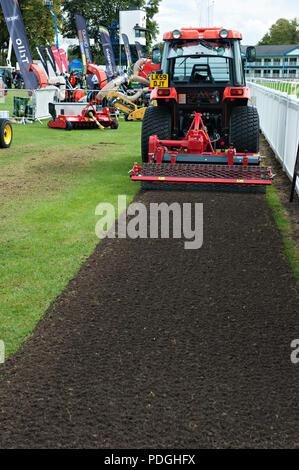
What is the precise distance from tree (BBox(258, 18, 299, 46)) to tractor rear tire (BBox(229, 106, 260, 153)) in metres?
148

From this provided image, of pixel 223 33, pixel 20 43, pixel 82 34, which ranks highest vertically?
pixel 82 34

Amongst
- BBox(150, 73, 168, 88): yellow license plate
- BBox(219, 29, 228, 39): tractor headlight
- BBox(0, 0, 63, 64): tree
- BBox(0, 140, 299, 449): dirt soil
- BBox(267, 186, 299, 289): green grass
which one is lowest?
BBox(267, 186, 299, 289): green grass

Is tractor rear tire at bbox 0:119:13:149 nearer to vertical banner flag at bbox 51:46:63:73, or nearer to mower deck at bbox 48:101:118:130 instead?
mower deck at bbox 48:101:118:130

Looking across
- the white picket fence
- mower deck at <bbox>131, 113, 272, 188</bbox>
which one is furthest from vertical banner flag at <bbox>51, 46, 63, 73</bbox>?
mower deck at <bbox>131, 113, 272, 188</bbox>

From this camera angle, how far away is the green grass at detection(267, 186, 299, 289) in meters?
5.62

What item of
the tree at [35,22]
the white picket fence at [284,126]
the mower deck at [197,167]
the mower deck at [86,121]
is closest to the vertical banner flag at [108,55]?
the tree at [35,22]

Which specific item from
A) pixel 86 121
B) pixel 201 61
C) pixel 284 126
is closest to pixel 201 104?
pixel 201 61

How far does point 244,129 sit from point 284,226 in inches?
130

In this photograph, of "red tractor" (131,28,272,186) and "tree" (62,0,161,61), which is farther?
"tree" (62,0,161,61)

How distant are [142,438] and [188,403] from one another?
16.3 inches

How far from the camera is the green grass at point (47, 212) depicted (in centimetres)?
456

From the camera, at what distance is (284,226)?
696cm

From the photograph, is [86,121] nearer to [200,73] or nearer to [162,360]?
[200,73]
